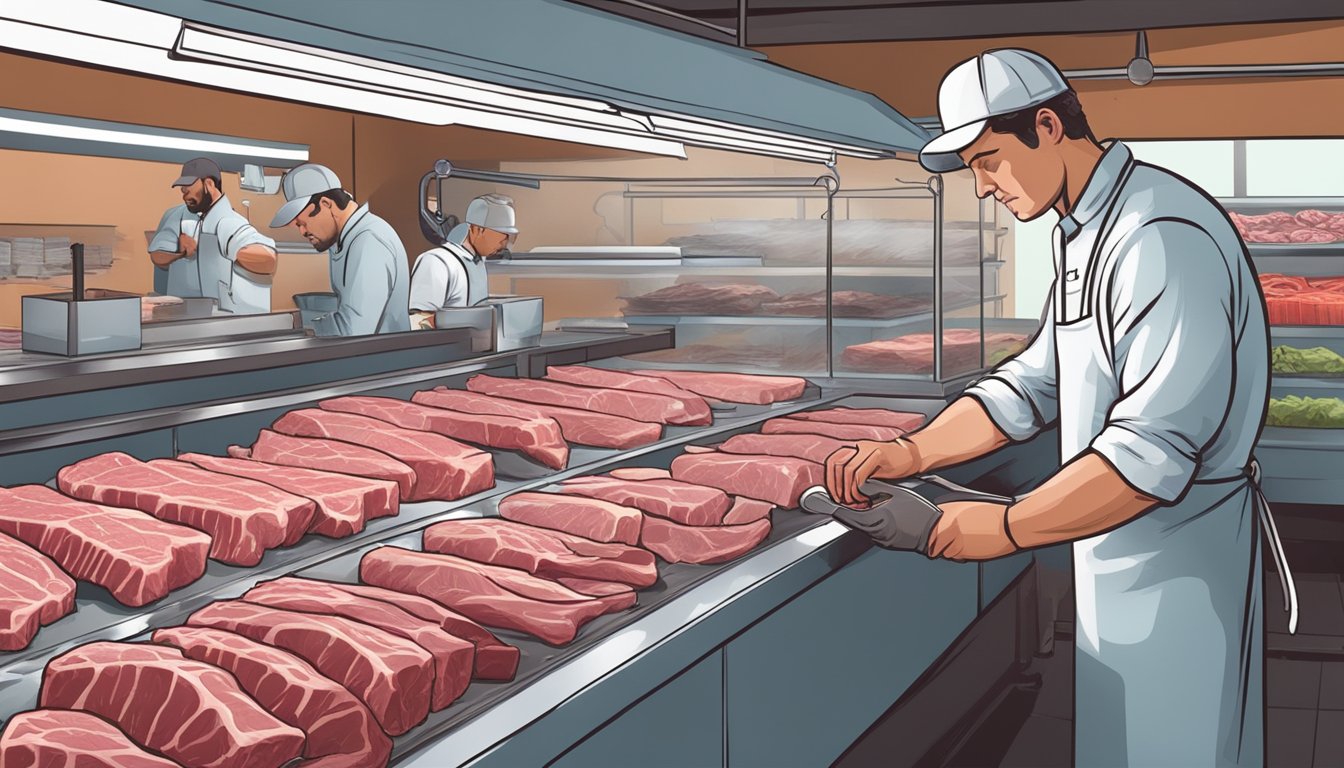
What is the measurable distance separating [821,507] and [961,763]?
1.22 metres

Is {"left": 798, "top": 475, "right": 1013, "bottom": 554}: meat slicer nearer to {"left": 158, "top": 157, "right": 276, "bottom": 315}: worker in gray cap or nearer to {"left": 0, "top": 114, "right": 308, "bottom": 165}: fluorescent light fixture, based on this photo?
{"left": 0, "top": 114, "right": 308, "bottom": 165}: fluorescent light fixture

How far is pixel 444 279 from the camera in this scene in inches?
230

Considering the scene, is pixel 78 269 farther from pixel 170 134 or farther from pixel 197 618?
pixel 170 134

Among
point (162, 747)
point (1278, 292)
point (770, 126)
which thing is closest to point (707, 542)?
point (770, 126)

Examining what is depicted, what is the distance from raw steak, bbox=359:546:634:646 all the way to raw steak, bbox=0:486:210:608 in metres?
0.31

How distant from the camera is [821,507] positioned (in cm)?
261

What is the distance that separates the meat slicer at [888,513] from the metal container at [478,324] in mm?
1388

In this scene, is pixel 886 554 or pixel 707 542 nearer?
pixel 707 542

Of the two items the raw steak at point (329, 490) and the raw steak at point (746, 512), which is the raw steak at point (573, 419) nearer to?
the raw steak at point (746, 512)

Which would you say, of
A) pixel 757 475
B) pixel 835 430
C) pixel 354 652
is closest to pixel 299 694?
pixel 354 652

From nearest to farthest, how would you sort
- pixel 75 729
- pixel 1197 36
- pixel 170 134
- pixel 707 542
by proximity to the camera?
pixel 75 729
pixel 707 542
pixel 170 134
pixel 1197 36

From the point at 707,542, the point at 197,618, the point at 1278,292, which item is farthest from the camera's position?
the point at 1278,292

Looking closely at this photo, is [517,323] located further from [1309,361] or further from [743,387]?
[1309,361]

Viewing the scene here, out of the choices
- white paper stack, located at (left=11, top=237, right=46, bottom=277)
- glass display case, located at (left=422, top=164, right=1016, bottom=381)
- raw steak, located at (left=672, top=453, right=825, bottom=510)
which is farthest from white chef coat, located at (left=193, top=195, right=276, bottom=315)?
raw steak, located at (left=672, top=453, right=825, bottom=510)
